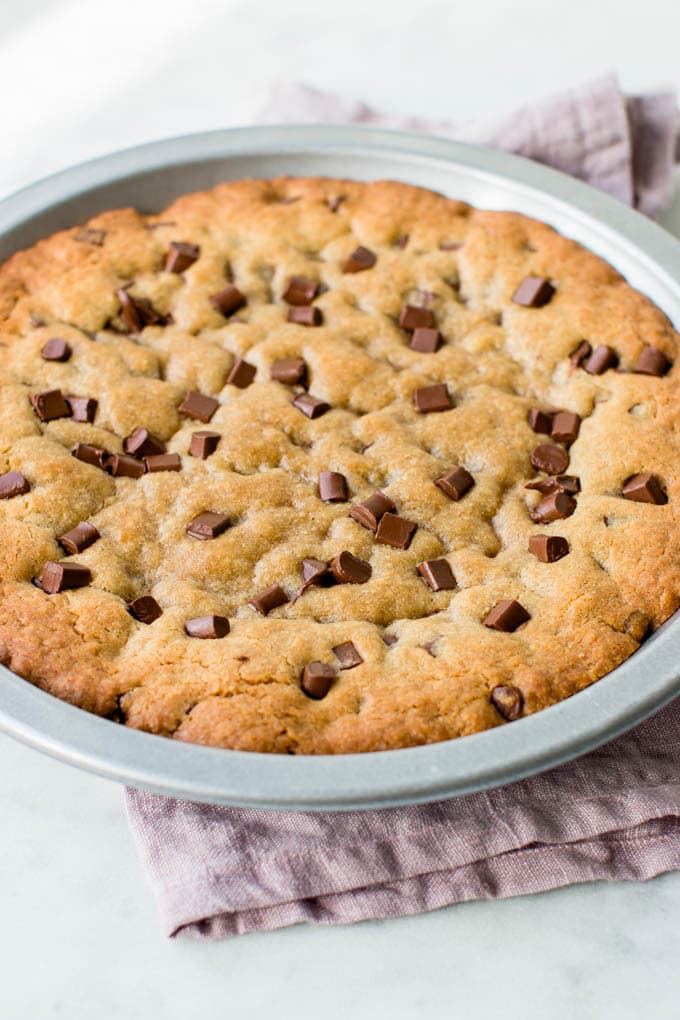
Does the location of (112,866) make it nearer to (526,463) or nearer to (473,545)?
(473,545)

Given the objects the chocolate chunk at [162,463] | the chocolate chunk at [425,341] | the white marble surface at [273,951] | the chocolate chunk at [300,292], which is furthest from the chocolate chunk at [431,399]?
the white marble surface at [273,951]

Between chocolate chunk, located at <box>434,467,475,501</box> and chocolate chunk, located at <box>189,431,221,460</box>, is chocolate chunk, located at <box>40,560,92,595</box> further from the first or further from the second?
chocolate chunk, located at <box>434,467,475,501</box>

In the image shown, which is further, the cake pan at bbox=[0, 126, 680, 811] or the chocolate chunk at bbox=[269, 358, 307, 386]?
the chocolate chunk at bbox=[269, 358, 307, 386]

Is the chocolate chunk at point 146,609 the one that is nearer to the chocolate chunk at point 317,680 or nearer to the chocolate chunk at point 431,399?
the chocolate chunk at point 317,680

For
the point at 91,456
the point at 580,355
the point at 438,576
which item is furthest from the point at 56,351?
the point at 580,355

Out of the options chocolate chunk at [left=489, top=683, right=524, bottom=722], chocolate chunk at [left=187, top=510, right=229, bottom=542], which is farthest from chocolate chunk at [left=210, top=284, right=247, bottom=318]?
chocolate chunk at [left=489, top=683, right=524, bottom=722]

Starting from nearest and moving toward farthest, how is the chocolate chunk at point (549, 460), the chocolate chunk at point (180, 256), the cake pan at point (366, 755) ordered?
the cake pan at point (366, 755) → the chocolate chunk at point (549, 460) → the chocolate chunk at point (180, 256)
